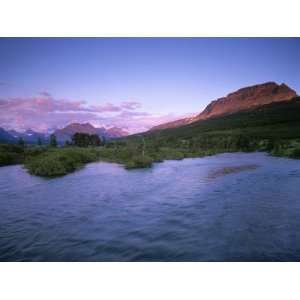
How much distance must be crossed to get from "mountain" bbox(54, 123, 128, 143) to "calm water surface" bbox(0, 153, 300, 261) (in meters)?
1.40

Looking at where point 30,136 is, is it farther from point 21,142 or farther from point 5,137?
point 5,137

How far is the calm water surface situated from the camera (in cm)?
455

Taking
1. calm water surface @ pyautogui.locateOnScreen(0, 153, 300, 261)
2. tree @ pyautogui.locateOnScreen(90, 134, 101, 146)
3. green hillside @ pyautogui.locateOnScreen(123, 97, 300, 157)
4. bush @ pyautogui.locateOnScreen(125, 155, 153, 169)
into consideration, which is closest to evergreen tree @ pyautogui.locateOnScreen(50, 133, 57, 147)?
tree @ pyautogui.locateOnScreen(90, 134, 101, 146)

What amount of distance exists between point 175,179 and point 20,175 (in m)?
4.58

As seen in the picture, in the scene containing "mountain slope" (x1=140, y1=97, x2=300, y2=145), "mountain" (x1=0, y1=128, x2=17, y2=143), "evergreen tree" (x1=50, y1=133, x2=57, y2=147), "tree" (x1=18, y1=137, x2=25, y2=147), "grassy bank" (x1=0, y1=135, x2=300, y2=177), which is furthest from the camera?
"grassy bank" (x1=0, y1=135, x2=300, y2=177)

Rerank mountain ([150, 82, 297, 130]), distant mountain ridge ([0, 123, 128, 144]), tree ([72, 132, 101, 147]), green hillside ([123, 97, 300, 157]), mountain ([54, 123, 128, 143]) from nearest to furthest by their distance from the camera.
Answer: distant mountain ridge ([0, 123, 128, 144]) < mountain ([150, 82, 297, 130]) < mountain ([54, 123, 128, 143]) < tree ([72, 132, 101, 147]) < green hillside ([123, 97, 300, 157])

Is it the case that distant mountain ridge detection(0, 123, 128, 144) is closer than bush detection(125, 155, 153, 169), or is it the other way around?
distant mountain ridge detection(0, 123, 128, 144)

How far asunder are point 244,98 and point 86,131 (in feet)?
14.2
